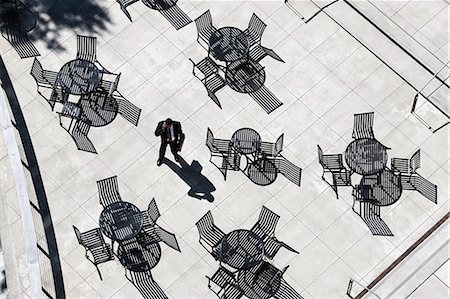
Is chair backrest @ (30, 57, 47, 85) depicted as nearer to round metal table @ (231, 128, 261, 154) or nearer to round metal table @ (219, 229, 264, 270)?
round metal table @ (231, 128, 261, 154)

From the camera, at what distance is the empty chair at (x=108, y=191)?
27656mm

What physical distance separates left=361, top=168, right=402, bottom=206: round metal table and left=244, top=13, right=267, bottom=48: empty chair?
5.67 meters

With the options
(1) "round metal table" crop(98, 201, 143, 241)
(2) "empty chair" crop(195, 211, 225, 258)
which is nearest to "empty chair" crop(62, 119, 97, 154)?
(1) "round metal table" crop(98, 201, 143, 241)

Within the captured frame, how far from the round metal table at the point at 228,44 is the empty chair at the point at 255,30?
0.17 m

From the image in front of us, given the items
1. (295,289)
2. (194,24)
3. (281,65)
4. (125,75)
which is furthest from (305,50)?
(295,289)

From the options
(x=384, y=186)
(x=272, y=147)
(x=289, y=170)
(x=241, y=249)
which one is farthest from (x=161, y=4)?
(x=384, y=186)

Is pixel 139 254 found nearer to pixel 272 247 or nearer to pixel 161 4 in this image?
pixel 272 247

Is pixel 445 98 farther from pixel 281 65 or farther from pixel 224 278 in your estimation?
pixel 224 278

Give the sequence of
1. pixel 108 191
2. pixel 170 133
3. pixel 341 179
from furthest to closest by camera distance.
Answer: pixel 341 179
pixel 108 191
pixel 170 133

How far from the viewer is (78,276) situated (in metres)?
26.7

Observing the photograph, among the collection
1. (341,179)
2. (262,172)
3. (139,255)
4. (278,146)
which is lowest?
(139,255)

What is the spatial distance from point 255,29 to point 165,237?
7.46 meters

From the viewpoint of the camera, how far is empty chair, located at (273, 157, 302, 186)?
91.6 feet

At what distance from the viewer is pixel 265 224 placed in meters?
27.3
